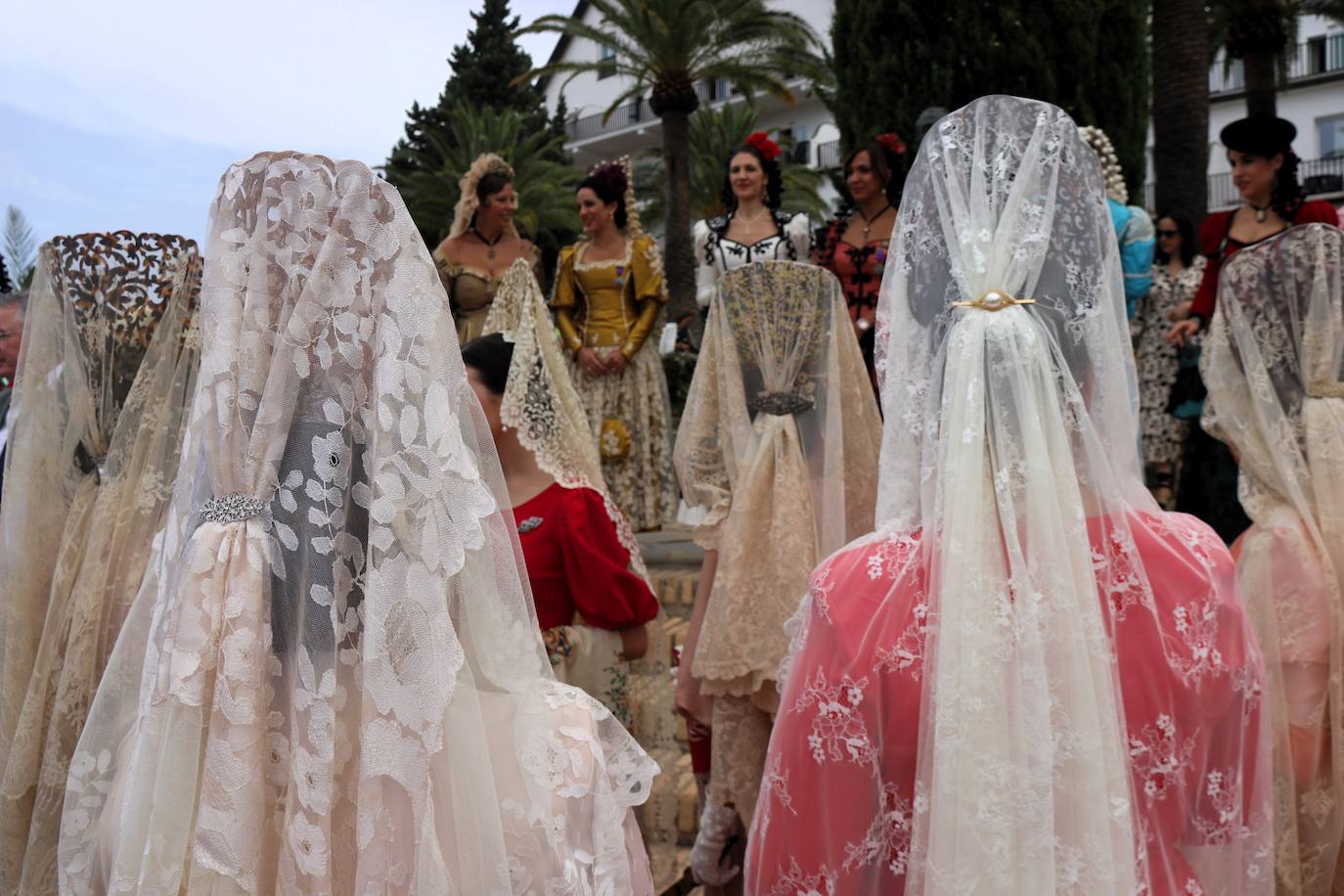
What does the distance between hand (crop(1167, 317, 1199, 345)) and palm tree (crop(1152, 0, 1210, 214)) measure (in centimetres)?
591

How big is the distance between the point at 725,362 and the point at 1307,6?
1906cm

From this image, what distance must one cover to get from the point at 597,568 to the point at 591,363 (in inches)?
128

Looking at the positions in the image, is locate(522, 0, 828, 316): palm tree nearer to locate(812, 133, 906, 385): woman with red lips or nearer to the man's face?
locate(812, 133, 906, 385): woman with red lips

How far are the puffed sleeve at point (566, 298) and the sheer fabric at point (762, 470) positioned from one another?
2.51m

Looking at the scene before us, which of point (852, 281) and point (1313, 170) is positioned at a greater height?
point (1313, 170)

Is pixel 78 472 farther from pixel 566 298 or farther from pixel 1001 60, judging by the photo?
pixel 1001 60

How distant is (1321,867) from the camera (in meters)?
2.74

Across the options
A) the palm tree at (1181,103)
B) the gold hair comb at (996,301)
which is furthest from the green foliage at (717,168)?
the gold hair comb at (996,301)

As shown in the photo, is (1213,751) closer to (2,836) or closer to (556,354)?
(556,354)

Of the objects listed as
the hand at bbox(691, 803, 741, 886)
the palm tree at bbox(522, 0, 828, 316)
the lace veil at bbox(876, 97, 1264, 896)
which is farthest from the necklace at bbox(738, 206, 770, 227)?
the palm tree at bbox(522, 0, 828, 316)

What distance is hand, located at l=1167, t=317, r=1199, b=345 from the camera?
15.9 feet

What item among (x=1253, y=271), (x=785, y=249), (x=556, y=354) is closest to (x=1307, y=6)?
(x=785, y=249)

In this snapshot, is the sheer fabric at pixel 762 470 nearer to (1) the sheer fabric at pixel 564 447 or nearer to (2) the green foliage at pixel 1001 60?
(1) the sheer fabric at pixel 564 447

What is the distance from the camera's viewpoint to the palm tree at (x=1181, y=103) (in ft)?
34.0
